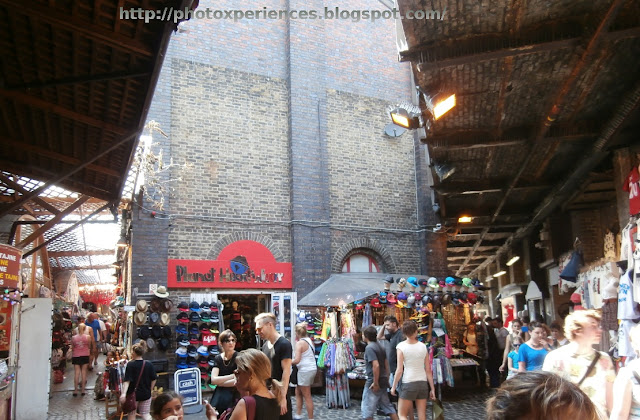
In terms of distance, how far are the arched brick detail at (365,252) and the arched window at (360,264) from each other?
0.41 feet

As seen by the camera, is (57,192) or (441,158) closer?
(441,158)

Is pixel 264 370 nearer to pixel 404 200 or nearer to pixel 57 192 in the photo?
pixel 57 192

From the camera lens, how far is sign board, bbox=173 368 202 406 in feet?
28.4

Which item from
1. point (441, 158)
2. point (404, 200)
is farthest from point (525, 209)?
point (441, 158)

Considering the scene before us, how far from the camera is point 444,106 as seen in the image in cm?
732

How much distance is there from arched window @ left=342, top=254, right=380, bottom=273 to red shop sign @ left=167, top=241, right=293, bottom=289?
77.2 inches

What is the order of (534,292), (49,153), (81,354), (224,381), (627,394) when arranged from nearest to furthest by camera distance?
1. (627,394)
2. (224,381)
3. (49,153)
4. (81,354)
5. (534,292)

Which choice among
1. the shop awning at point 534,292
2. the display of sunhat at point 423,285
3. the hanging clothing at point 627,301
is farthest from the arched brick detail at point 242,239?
the hanging clothing at point 627,301

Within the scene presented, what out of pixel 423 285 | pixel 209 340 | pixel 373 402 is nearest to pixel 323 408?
pixel 373 402

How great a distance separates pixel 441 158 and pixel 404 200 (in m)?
6.66

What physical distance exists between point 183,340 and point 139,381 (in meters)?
4.99

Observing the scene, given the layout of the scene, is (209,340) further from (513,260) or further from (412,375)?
(513,260)

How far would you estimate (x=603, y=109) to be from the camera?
800 centimetres

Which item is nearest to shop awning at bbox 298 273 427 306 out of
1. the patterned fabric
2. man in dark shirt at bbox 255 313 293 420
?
man in dark shirt at bbox 255 313 293 420
